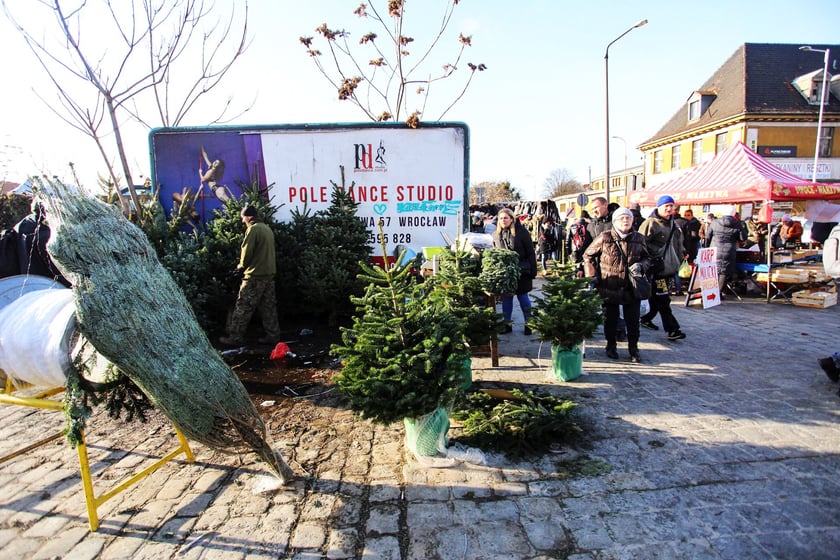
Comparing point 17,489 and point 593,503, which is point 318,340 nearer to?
point 17,489

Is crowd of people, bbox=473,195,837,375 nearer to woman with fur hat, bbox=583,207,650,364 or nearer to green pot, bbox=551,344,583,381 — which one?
woman with fur hat, bbox=583,207,650,364

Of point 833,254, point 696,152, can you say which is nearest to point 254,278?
point 833,254

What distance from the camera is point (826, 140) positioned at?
3238cm

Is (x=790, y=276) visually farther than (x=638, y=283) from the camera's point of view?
Yes

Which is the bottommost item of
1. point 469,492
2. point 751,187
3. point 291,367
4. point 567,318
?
point 469,492

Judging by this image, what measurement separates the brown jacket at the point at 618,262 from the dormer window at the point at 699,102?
127ft

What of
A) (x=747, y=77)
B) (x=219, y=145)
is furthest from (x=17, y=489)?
(x=747, y=77)

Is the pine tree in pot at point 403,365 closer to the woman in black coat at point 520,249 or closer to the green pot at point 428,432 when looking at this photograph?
the green pot at point 428,432

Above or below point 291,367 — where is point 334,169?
above

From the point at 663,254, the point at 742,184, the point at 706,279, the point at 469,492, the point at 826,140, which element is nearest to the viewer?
the point at 469,492

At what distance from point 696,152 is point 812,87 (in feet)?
25.7

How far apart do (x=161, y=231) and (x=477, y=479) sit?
5.42 metres

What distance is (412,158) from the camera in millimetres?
7164

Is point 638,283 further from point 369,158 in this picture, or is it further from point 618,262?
point 369,158
